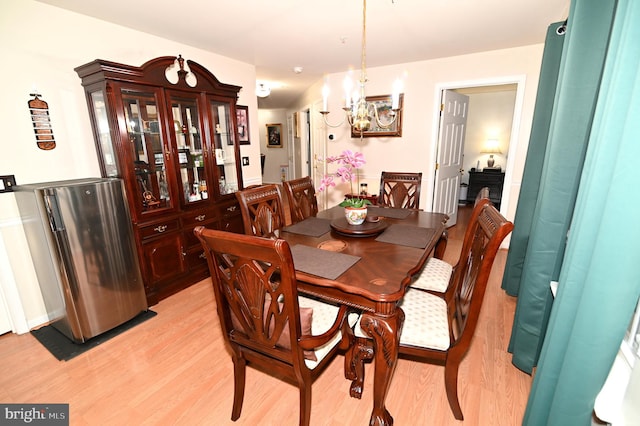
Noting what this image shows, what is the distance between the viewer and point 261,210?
83.4 inches

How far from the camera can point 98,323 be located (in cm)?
208

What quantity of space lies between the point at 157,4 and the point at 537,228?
298cm

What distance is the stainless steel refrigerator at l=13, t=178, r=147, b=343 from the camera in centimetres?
186

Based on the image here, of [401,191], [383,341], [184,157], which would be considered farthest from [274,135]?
[383,341]

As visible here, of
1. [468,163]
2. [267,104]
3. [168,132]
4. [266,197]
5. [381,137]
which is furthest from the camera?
[267,104]

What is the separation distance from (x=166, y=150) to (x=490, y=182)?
225 inches

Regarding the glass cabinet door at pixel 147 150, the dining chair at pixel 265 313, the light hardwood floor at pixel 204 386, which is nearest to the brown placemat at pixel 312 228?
the dining chair at pixel 265 313

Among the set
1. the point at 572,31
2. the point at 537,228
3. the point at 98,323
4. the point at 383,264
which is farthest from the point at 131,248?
the point at 572,31

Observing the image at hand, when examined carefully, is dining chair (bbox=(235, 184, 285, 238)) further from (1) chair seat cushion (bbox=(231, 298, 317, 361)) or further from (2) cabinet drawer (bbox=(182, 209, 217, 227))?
(2) cabinet drawer (bbox=(182, 209, 217, 227))

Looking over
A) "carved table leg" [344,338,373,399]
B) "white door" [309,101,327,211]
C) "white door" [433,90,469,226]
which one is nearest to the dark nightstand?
"white door" [433,90,469,226]

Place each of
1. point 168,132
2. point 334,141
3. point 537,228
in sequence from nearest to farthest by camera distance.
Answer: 1. point 537,228
2. point 168,132
3. point 334,141

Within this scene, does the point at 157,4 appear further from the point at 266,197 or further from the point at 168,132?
the point at 266,197

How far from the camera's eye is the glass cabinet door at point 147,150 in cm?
232

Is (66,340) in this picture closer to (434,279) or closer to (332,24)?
(434,279)
